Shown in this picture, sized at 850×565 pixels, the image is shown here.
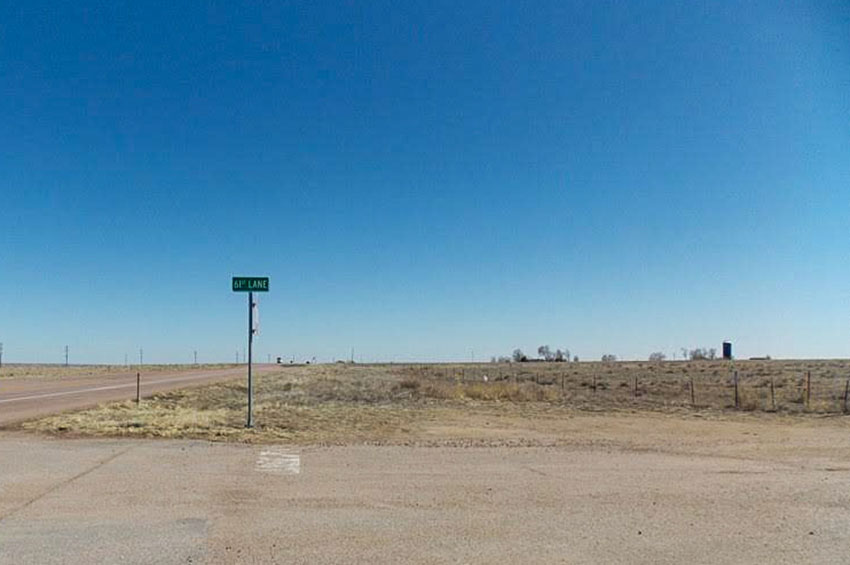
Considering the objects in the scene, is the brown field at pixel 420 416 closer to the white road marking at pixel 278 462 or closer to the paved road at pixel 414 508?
the white road marking at pixel 278 462

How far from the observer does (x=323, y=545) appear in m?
6.43

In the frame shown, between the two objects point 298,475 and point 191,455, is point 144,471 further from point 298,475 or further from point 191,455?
point 298,475

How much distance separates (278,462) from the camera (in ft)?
36.1

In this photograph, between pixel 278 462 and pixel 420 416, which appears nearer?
pixel 278 462

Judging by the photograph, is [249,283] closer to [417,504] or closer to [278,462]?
[278,462]

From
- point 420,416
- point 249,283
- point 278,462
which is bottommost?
point 420,416

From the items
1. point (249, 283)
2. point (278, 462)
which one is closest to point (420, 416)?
point (249, 283)

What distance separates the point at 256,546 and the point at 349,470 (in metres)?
4.01

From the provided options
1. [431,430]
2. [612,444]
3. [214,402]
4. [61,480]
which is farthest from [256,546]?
[214,402]

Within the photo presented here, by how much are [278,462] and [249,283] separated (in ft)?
20.0

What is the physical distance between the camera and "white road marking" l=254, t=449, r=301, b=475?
10227mm

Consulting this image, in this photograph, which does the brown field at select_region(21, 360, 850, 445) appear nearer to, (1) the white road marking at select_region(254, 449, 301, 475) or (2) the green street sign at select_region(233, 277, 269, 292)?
(1) the white road marking at select_region(254, 449, 301, 475)

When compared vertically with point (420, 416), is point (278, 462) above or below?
above

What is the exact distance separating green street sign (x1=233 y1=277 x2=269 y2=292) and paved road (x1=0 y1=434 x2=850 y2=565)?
4.87 meters
